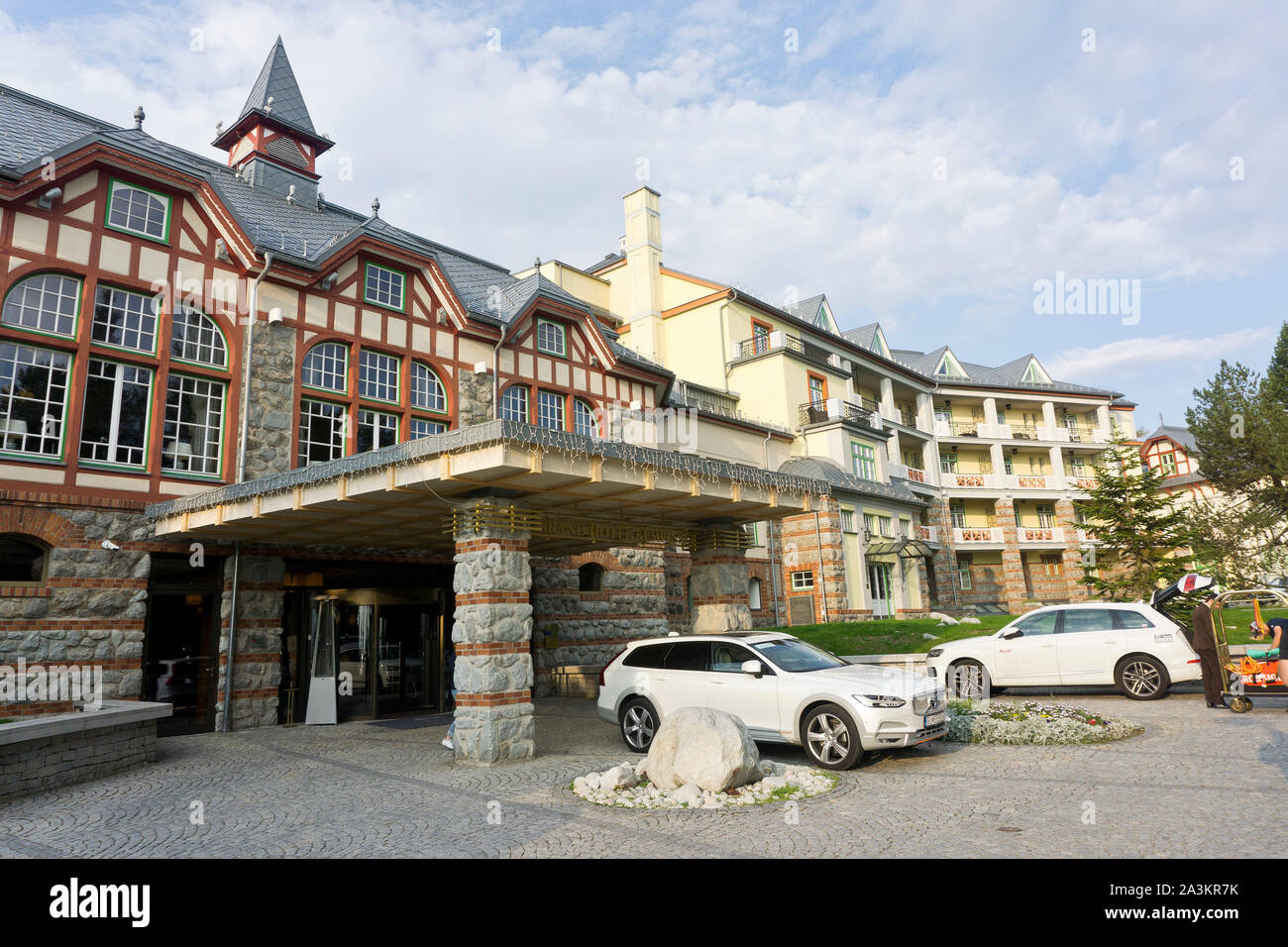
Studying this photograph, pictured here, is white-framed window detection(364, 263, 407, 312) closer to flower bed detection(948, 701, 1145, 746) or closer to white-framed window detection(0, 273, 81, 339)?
white-framed window detection(0, 273, 81, 339)

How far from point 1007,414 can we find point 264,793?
51454mm

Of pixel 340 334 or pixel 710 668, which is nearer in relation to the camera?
pixel 710 668

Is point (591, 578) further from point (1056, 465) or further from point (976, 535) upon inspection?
point (1056, 465)

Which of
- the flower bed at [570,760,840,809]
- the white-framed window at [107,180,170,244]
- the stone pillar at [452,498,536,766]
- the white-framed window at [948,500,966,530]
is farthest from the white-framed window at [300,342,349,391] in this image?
the white-framed window at [948,500,966,530]

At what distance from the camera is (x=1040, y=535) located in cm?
4666

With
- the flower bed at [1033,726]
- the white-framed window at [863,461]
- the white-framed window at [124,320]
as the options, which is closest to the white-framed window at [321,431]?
the white-framed window at [124,320]

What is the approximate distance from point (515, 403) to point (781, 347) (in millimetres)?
17394

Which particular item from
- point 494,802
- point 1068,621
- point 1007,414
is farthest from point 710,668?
point 1007,414

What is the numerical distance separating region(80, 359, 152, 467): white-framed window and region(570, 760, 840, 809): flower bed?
10.2 m

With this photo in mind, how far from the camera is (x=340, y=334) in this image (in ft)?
54.7

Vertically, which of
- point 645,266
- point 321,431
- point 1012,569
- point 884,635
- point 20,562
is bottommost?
point 884,635

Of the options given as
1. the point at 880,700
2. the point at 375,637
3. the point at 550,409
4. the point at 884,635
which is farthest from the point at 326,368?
the point at 884,635

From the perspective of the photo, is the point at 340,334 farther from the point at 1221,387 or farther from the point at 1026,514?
the point at 1026,514

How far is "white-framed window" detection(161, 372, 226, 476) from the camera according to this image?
1409 centimetres
